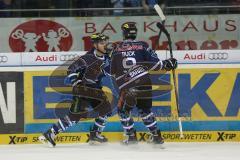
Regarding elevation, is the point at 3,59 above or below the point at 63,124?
above

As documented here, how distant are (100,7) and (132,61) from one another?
2.54 metres

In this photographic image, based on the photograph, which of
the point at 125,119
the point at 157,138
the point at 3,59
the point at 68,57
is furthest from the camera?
the point at 68,57

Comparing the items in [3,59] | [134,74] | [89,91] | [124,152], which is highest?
[3,59]

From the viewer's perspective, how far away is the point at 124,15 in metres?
13.1

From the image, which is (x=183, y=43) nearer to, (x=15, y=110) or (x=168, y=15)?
(x=168, y=15)

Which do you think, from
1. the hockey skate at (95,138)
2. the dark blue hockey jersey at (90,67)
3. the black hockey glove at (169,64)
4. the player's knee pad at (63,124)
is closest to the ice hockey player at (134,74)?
the black hockey glove at (169,64)

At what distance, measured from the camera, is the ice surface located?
1021 centimetres

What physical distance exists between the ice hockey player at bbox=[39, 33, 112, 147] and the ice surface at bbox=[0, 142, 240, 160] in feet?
0.76

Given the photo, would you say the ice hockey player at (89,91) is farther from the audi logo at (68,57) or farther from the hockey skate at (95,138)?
the audi logo at (68,57)

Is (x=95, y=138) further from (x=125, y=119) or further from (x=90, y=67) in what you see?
(x=90, y=67)

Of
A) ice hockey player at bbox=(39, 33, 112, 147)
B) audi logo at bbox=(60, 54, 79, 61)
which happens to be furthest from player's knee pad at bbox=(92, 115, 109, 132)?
audi logo at bbox=(60, 54, 79, 61)

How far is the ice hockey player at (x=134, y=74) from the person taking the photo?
10.9m

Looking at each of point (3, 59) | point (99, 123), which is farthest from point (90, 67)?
point (3, 59)

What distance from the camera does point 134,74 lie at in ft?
36.1
